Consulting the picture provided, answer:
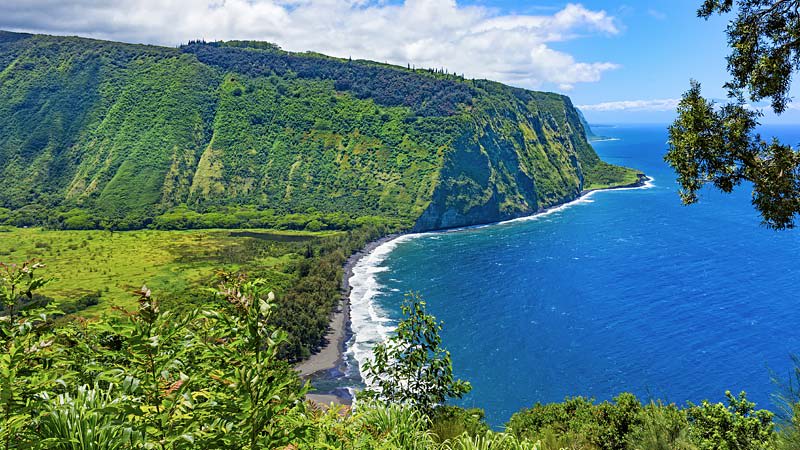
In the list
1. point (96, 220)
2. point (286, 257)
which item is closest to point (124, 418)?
point (286, 257)

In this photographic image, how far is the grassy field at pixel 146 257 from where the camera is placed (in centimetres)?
11475

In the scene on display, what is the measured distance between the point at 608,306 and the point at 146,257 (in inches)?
4757

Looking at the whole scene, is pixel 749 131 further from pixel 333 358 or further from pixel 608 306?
pixel 608 306

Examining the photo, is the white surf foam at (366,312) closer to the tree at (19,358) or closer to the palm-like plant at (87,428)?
the tree at (19,358)

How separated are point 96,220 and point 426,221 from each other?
122342mm

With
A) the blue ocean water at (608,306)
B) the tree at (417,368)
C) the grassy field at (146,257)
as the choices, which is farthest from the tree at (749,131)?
the grassy field at (146,257)

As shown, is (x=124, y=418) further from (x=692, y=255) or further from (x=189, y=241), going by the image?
(x=189, y=241)

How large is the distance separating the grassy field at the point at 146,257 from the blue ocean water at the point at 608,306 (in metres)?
34.2

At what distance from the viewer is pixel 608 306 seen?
99.4 metres

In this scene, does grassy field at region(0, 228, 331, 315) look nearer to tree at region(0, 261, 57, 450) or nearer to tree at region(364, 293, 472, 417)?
tree at region(364, 293, 472, 417)

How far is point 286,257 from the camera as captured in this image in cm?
14562

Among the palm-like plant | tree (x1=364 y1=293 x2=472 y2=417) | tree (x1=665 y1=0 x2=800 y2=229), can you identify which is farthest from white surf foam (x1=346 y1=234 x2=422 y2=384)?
the palm-like plant

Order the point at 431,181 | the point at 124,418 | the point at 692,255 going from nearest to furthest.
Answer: the point at 124,418 < the point at 692,255 < the point at 431,181

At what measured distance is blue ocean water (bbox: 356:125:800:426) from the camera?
71188 millimetres
